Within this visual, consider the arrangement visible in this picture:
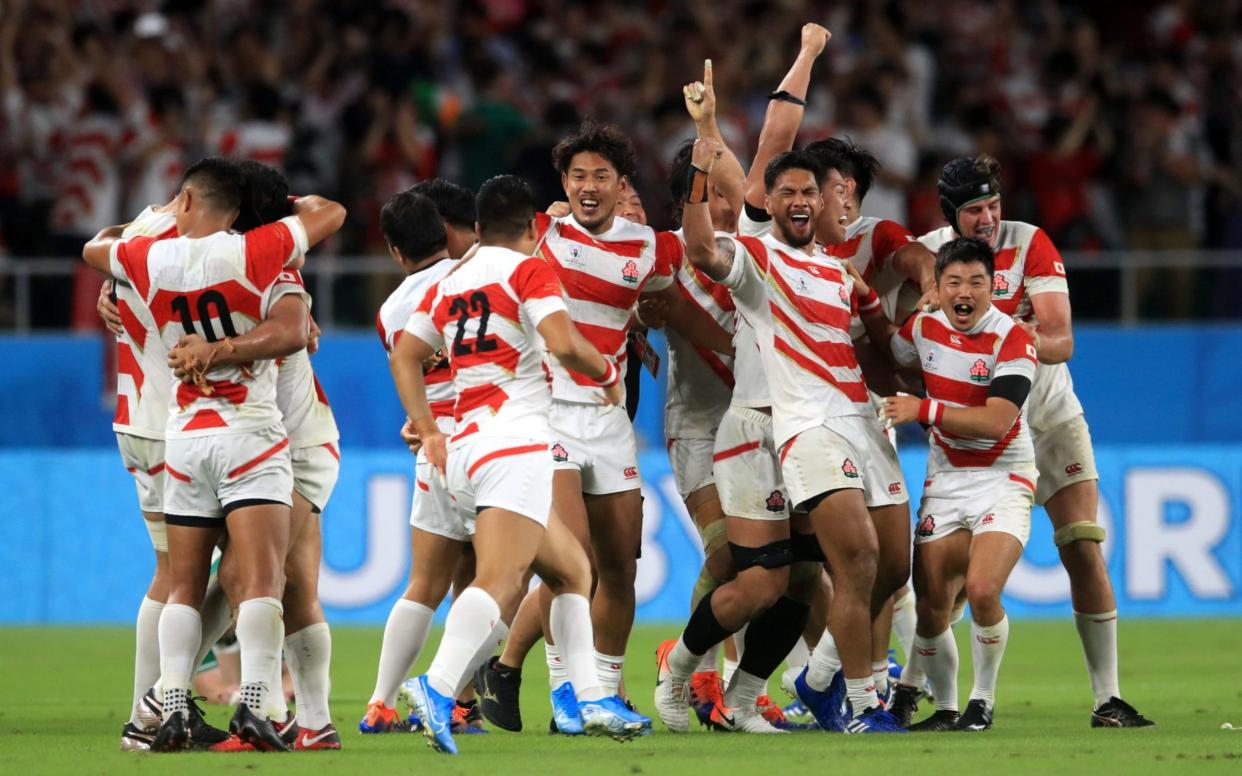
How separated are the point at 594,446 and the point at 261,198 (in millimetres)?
1804

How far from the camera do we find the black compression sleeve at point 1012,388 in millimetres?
8414

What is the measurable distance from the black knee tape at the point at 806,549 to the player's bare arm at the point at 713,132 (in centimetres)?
166

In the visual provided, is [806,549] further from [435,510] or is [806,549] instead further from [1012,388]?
[435,510]

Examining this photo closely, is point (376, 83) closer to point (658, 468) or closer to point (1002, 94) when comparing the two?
point (658, 468)

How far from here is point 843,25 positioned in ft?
61.0

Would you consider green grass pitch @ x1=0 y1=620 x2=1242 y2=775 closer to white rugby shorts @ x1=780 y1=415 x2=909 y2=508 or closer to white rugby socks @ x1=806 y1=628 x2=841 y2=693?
white rugby socks @ x1=806 y1=628 x2=841 y2=693

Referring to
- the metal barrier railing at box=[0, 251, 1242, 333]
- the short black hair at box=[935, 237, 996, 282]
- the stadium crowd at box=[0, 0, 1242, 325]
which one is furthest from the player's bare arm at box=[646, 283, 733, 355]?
the stadium crowd at box=[0, 0, 1242, 325]

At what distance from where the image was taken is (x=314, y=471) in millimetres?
8320

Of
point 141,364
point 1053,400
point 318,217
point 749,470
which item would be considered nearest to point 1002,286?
point 1053,400

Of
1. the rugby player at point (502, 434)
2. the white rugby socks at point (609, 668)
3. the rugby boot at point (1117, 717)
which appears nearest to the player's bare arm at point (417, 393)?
the rugby player at point (502, 434)

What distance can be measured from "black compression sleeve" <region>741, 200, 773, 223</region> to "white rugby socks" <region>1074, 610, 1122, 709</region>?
7.78 ft

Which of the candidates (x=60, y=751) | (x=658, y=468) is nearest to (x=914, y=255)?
(x=60, y=751)

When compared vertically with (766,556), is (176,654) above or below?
below

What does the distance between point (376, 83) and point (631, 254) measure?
27.6 feet
